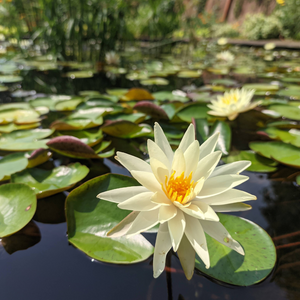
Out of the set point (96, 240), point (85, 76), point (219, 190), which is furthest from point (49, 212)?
point (85, 76)

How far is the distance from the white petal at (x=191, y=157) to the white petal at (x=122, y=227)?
19 centimetres

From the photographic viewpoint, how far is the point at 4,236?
0.67m

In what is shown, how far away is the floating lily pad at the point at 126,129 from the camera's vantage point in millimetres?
1146

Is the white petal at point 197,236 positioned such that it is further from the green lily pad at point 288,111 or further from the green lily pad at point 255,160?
the green lily pad at point 288,111

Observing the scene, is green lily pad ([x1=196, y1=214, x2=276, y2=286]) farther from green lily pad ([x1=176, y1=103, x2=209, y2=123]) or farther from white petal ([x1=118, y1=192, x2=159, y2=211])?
green lily pad ([x1=176, y1=103, x2=209, y2=123])

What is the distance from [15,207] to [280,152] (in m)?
1.17

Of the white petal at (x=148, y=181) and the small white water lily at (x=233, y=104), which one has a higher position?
the white petal at (x=148, y=181)

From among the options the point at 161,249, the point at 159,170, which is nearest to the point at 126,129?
the point at 159,170

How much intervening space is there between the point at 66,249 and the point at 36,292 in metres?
0.13

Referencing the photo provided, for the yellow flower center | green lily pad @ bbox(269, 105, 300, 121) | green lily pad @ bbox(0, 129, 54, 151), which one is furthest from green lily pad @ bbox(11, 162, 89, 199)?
A: green lily pad @ bbox(269, 105, 300, 121)

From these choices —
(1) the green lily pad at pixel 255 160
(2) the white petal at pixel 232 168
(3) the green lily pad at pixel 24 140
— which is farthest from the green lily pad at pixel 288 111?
(3) the green lily pad at pixel 24 140

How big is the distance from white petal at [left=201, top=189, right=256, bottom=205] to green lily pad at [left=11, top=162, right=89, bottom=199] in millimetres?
534

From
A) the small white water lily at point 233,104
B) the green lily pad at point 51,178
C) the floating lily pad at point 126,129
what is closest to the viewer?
the green lily pad at point 51,178

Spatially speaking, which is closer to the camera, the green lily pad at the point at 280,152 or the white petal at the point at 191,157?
the white petal at the point at 191,157
